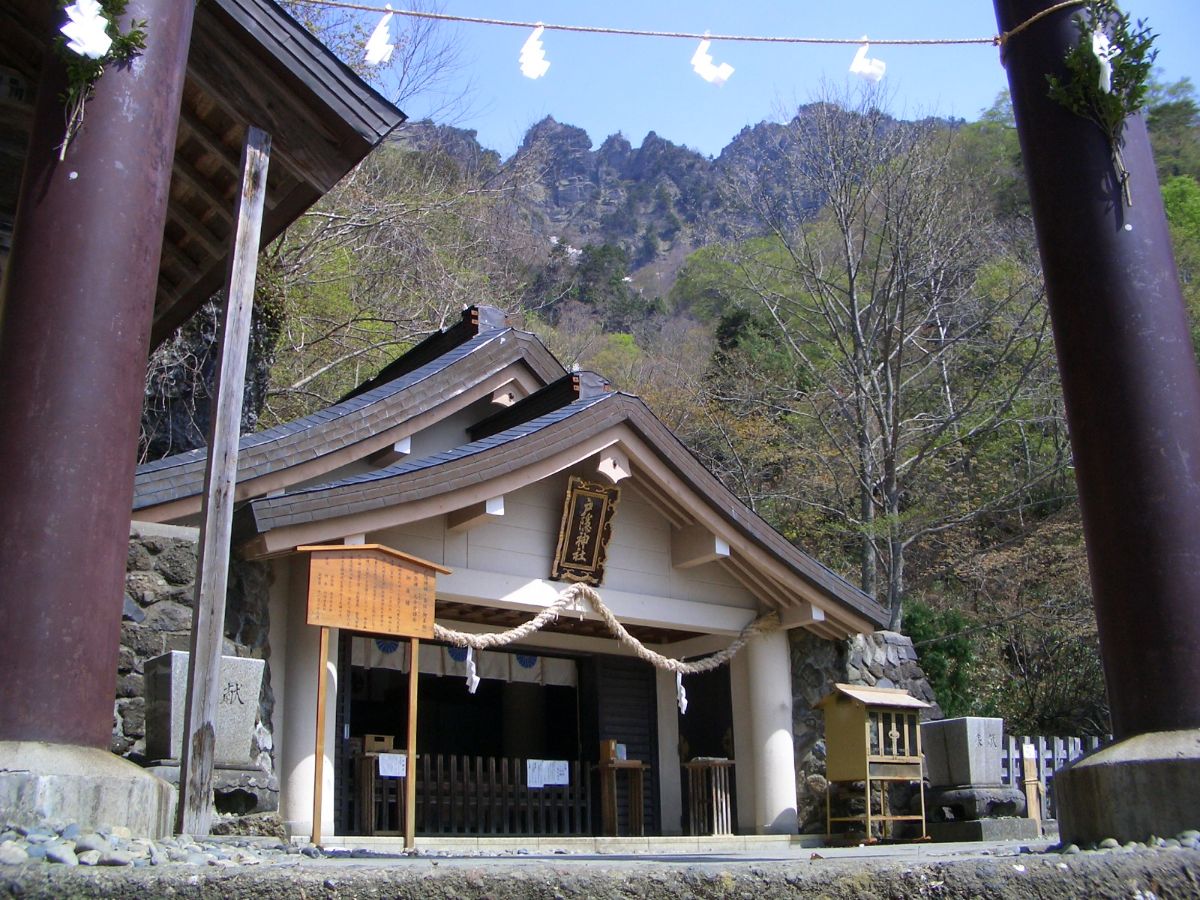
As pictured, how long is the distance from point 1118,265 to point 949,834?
8.28m

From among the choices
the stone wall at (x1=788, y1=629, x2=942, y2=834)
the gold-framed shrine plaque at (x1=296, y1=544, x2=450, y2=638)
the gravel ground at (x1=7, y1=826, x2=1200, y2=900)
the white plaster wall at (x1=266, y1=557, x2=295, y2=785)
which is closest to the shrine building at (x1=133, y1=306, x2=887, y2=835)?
the white plaster wall at (x1=266, y1=557, x2=295, y2=785)

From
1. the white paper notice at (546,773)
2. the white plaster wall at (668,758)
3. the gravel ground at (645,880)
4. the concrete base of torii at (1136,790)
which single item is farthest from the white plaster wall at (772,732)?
the gravel ground at (645,880)

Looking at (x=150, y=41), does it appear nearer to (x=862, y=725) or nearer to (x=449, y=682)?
(x=862, y=725)

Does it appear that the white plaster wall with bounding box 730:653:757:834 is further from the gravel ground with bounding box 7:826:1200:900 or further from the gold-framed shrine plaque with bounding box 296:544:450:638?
the gravel ground with bounding box 7:826:1200:900

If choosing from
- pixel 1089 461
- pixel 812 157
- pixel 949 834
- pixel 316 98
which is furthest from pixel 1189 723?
pixel 812 157

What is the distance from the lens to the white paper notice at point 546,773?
1209 cm

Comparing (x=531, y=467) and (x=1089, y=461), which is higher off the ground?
(x=531, y=467)

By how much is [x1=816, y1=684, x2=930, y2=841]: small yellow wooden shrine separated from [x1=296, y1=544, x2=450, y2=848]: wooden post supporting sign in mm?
5559

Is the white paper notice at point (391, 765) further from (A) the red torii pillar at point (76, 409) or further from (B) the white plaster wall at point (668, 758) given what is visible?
(A) the red torii pillar at point (76, 409)

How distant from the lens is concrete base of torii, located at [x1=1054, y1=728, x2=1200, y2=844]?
4.39 metres

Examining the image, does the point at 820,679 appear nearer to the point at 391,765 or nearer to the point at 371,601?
the point at 391,765

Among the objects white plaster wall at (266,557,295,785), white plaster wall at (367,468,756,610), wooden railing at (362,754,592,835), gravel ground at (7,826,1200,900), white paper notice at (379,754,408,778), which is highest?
white plaster wall at (367,468,756,610)

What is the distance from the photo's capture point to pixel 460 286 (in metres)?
23.2

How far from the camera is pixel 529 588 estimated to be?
11.2 meters
